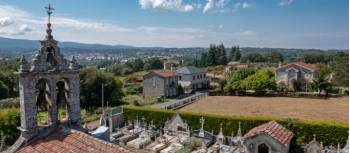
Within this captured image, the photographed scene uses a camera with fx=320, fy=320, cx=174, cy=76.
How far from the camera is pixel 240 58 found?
424 ft

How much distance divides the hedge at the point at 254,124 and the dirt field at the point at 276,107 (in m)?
10.6

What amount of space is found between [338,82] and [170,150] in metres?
36.2

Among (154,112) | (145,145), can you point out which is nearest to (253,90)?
(154,112)

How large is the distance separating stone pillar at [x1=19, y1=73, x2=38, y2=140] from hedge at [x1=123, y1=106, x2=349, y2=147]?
16.1m

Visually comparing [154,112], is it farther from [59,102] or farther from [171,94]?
[171,94]

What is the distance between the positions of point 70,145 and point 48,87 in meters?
2.29

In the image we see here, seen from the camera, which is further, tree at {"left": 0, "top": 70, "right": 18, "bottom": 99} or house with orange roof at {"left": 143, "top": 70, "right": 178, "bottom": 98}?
tree at {"left": 0, "top": 70, "right": 18, "bottom": 99}

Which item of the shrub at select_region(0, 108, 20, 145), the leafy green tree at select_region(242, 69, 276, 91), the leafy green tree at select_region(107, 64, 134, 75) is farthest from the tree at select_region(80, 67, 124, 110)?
the leafy green tree at select_region(107, 64, 134, 75)

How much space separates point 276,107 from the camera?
40.9m

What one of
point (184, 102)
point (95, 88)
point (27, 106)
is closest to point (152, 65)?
point (184, 102)

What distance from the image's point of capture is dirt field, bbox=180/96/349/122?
35.9 meters

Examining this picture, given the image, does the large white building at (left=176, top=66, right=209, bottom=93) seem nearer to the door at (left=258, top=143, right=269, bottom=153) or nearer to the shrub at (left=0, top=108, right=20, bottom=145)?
the shrub at (left=0, top=108, right=20, bottom=145)

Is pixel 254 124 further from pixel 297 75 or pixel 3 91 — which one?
pixel 3 91

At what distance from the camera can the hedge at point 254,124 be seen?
21820 mm
